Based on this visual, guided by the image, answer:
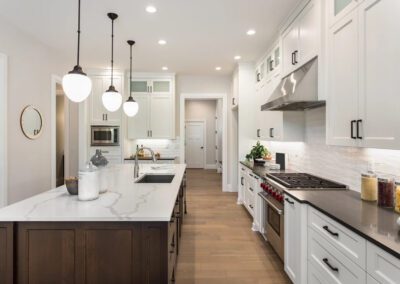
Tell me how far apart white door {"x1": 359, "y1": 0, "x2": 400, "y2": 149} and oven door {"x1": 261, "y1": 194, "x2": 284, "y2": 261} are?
1.15 meters

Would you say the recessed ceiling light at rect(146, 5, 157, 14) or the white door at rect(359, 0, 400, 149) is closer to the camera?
the white door at rect(359, 0, 400, 149)

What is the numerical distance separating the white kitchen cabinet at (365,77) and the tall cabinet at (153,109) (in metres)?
4.01

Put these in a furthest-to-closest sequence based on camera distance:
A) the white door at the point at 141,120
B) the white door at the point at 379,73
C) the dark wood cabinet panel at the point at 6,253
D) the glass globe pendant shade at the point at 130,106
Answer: the white door at the point at 141,120 → the glass globe pendant shade at the point at 130,106 → the dark wood cabinet panel at the point at 6,253 → the white door at the point at 379,73

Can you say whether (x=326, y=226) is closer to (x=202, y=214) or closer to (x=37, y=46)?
(x=202, y=214)

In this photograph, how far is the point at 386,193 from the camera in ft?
5.65

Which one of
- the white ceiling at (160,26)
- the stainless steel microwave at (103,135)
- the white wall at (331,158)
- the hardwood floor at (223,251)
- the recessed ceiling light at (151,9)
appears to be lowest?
the hardwood floor at (223,251)

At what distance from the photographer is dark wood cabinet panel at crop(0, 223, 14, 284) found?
4.97 feet

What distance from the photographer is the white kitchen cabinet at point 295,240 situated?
1953mm

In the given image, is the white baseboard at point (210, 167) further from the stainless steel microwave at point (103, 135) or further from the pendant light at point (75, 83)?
the pendant light at point (75, 83)

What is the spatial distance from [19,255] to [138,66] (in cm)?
433

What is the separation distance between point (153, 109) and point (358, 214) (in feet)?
15.6

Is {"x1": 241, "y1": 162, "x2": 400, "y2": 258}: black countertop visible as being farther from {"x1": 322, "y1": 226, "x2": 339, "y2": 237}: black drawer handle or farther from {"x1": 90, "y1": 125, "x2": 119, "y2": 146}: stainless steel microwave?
{"x1": 90, "y1": 125, "x2": 119, "y2": 146}: stainless steel microwave

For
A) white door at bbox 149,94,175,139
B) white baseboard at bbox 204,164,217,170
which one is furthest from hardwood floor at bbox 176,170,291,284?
white baseboard at bbox 204,164,217,170

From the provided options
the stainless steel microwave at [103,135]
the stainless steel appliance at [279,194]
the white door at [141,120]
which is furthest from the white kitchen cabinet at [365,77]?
the stainless steel microwave at [103,135]
